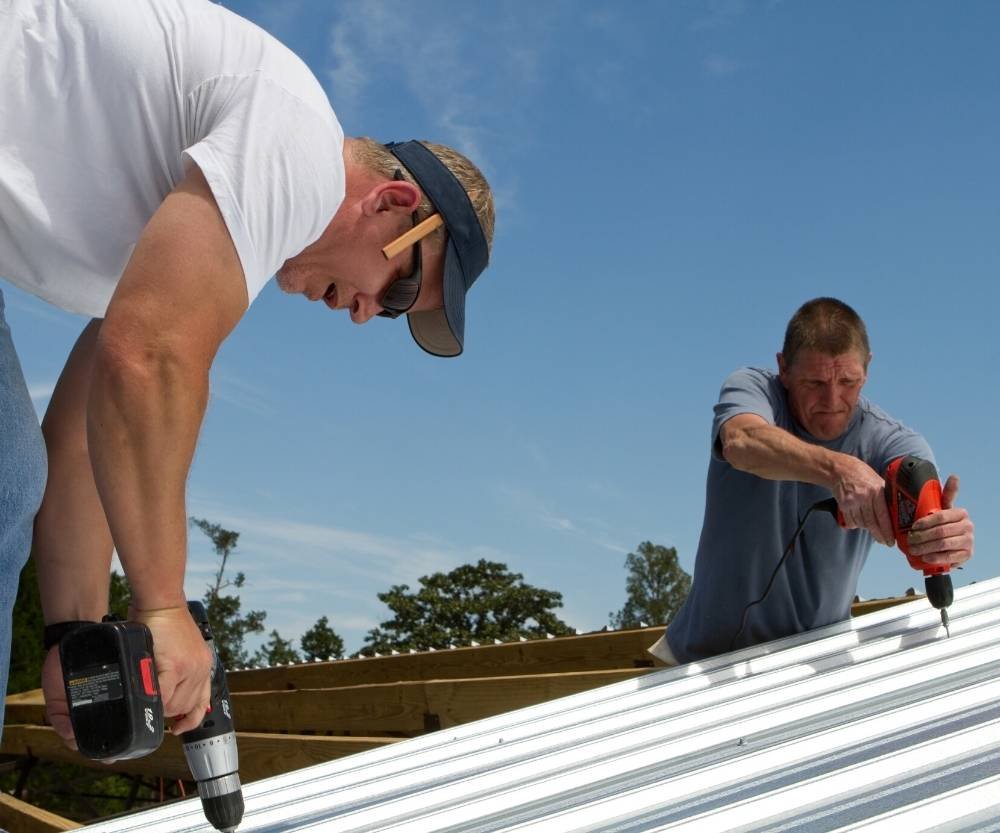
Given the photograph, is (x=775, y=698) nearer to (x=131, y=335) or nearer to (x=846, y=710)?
(x=846, y=710)

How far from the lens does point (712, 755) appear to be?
1845 mm

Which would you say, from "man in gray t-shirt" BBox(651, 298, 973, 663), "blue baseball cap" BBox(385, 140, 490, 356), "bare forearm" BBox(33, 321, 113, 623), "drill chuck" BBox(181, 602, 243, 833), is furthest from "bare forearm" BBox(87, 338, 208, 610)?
"man in gray t-shirt" BBox(651, 298, 973, 663)

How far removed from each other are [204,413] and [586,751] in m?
1.09

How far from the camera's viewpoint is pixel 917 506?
9.01 ft

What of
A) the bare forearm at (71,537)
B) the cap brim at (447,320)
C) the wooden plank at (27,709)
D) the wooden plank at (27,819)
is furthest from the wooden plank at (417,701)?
the wooden plank at (27,709)

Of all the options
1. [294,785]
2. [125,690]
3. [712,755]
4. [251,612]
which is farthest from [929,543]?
[251,612]

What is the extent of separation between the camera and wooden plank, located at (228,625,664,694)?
5.11 metres

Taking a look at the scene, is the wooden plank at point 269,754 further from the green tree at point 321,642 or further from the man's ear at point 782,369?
the green tree at point 321,642

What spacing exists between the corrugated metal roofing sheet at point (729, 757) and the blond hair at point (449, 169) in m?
1.09

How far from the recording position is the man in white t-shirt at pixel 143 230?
143cm

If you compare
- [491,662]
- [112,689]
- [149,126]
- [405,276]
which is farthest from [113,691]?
[491,662]

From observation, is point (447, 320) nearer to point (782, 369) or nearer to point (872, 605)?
point (782, 369)

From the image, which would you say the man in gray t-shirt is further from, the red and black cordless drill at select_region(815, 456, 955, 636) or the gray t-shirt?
the red and black cordless drill at select_region(815, 456, 955, 636)

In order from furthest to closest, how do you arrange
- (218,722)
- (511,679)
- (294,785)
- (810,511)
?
(511,679) → (810,511) → (294,785) → (218,722)
